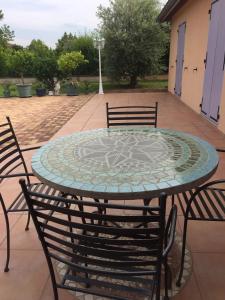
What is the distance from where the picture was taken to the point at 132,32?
11.0 meters

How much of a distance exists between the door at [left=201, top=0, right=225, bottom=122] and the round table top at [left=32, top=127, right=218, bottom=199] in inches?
129

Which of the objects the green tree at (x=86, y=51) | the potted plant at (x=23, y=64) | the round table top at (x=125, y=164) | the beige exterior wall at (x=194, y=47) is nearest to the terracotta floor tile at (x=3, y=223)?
the round table top at (x=125, y=164)

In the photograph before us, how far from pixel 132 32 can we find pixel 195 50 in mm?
5295

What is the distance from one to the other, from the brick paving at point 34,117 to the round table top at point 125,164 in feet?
10.3

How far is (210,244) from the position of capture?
77.0 inches

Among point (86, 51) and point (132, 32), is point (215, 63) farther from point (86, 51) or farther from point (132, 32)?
point (86, 51)

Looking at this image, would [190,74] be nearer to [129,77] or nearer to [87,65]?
[129,77]

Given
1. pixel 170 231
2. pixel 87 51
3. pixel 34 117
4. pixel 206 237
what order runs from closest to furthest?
pixel 170 231 → pixel 206 237 → pixel 34 117 → pixel 87 51

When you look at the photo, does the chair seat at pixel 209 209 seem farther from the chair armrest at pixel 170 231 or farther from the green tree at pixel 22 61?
the green tree at pixel 22 61

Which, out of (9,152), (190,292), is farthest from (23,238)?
(190,292)

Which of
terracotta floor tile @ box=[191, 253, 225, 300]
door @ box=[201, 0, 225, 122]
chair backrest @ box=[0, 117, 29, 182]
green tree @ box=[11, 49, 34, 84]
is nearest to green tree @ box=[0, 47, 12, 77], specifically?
green tree @ box=[11, 49, 34, 84]

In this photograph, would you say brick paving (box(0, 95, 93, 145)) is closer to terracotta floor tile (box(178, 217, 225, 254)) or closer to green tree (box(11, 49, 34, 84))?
green tree (box(11, 49, 34, 84))

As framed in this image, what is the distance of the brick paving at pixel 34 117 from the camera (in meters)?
5.20

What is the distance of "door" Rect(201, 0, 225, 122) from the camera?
4.67 m
